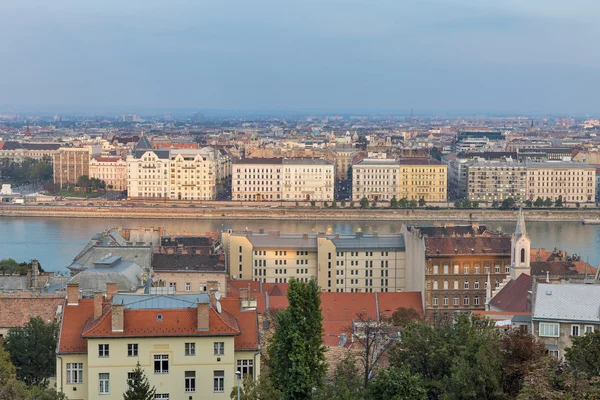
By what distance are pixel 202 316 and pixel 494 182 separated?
1251 inches

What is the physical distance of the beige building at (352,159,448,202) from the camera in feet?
125

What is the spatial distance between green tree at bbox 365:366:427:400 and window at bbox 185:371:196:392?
149cm

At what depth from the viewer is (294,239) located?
17.8 meters

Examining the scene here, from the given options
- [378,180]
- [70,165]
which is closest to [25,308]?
[378,180]

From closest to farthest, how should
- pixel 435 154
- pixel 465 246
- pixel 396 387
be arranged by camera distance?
pixel 396 387 < pixel 465 246 < pixel 435 154

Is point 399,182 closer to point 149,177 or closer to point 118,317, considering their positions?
point 149,177

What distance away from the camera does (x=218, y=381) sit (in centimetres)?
752

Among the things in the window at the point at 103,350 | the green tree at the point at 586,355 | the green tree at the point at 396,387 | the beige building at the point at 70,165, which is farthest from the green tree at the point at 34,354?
the beige building at the point at 70,165

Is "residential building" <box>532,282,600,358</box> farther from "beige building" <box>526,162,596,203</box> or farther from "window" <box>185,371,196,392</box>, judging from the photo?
"beige building" <box>526,162,596,203</box>

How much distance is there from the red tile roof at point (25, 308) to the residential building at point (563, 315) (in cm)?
435

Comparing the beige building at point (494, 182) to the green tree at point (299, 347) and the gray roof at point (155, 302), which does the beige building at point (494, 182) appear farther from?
the green tree at point (299, 347)

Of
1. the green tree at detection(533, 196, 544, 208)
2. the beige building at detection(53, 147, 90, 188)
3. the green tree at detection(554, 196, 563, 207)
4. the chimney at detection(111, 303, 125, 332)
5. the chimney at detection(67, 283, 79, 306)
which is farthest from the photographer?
the beige building at detection(53, 147, 90, 188)

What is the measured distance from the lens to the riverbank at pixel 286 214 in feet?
113

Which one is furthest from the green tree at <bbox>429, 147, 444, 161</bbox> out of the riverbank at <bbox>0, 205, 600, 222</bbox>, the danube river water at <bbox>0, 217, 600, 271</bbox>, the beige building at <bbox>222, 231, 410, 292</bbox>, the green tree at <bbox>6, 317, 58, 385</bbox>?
the green tree at <bbox>6, 317, 58, 385</bbox>
